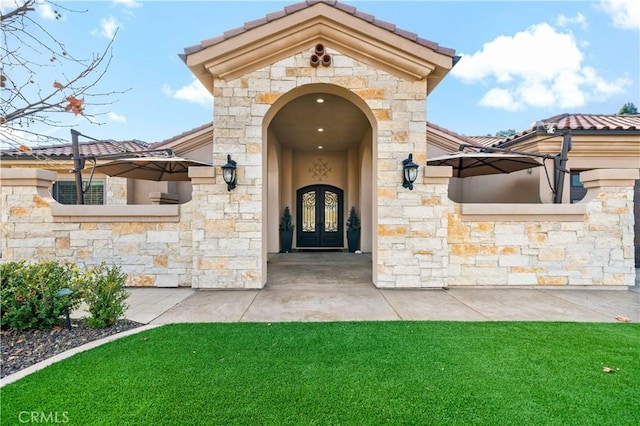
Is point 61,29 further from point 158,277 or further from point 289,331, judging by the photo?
point 158,277

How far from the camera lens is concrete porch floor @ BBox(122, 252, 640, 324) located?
4.18 meters

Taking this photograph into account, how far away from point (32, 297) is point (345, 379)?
3922 millimetres

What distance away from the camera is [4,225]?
5.77m

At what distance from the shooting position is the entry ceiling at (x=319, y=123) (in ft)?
24.3

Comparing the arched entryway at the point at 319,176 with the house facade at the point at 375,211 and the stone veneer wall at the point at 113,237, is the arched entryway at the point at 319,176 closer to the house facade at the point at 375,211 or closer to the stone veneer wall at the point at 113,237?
the house facade at the point at 375,211

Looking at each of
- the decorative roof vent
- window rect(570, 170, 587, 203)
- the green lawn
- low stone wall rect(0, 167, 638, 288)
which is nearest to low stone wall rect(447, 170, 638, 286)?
low stone wall rect(0, 167, 638, 288)

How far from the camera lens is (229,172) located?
18.1ft

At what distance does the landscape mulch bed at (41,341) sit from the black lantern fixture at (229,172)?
2.87 metres

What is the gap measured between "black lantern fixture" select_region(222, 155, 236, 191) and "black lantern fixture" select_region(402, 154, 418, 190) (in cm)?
345

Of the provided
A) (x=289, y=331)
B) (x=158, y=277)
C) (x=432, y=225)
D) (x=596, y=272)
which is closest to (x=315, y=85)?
(x=432, y=225)

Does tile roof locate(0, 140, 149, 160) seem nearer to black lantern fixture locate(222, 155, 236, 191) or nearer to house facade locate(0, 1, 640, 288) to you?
house facade locate(0, 1, 640, 288)

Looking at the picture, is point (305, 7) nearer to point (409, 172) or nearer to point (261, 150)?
point (261, 150)

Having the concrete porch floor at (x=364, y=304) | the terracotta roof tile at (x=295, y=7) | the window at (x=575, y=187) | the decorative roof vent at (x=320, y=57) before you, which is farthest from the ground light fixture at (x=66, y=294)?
the window at (x=575, y=187)

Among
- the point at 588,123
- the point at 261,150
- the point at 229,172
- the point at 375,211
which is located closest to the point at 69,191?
the point at 229,172
